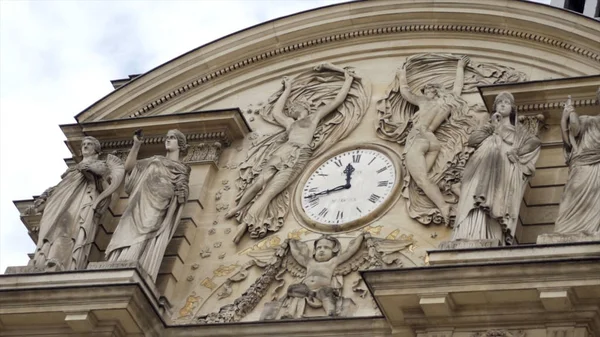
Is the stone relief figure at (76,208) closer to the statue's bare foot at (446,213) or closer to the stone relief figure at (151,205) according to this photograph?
the stone relief figure at (151,205)

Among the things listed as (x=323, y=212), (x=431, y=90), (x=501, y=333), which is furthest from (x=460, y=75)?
(x=501, y=333)

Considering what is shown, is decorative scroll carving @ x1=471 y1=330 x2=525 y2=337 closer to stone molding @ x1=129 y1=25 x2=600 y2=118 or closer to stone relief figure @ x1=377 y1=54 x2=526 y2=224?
stone relief figure @ x1=377 y1=54 x2=526 y2=224

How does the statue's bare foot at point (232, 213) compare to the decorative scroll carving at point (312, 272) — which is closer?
the decorative scroll carving at point (312, 272)

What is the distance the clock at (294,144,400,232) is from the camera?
16.2m

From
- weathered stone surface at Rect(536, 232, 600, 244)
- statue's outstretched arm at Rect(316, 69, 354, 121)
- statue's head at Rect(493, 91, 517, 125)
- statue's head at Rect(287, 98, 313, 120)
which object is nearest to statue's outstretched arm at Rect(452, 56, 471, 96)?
statue's head at Rect(493, 91, 517, 125)

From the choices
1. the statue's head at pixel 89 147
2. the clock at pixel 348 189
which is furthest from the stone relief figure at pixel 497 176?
the statue's head at pixel 89 147

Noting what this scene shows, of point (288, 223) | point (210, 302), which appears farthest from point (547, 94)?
point (210, 302)

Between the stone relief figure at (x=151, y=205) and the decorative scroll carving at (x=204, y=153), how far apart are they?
0.25 meters

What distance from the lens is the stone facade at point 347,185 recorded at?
14.1 m

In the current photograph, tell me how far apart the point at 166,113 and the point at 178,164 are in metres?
1.49

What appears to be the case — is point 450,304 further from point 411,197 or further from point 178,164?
point 178,164

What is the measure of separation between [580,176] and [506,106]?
129 centimetres

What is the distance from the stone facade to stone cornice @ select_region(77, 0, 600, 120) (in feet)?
0.07

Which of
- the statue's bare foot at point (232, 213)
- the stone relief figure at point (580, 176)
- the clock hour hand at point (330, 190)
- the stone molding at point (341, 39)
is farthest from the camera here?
the stone molding at point (341, 39)
